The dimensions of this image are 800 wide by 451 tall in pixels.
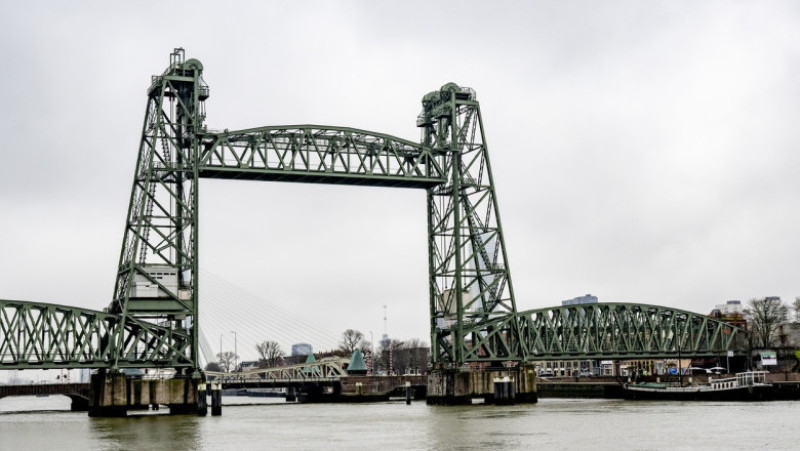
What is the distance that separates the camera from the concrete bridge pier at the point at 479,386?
242 feet

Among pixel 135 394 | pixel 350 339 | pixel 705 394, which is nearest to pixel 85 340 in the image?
pixel 135 394

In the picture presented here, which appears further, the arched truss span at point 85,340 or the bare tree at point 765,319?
the bare tree at point 765,319

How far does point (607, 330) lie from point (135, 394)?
128 ft

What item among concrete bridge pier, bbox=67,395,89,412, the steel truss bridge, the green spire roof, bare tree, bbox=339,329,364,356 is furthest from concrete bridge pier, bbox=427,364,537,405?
bare tree, bbox=339,329,364,356

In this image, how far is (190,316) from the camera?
220 ft

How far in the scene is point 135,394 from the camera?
63562 mm

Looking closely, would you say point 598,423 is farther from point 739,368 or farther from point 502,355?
point 739,368

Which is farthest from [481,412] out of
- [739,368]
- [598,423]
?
[739,368]

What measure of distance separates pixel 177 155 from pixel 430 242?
66.0 ft

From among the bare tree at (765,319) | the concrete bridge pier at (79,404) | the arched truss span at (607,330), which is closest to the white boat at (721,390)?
the arched truss span at (607,330)

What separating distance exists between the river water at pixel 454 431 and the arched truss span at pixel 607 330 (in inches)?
580

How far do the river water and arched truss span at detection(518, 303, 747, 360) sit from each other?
14729 millimetres

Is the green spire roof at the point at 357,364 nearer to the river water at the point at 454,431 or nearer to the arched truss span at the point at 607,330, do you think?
the arched truss span at the point at 607,330

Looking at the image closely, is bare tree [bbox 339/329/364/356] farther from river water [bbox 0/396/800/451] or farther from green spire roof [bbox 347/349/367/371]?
river water [bbox 0/396/800/451]
